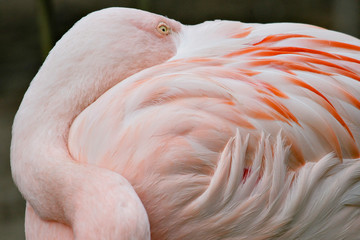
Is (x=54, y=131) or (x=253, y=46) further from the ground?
(x=253, y=46)

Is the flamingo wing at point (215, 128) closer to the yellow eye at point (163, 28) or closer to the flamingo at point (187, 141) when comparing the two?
the flamingo at point (187, 141)

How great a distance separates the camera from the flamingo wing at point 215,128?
1.32 m

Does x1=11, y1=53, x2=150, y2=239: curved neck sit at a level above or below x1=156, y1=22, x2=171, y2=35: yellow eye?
below

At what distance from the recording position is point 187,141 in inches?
52.3

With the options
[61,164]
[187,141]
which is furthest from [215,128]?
[61,164]

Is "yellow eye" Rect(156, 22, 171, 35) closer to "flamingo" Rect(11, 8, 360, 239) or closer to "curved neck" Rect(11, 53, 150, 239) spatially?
"flamingo" Rect(11, 8, 360, 239)

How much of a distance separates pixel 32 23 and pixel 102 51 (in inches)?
152

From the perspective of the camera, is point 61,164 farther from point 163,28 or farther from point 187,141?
point 163,28

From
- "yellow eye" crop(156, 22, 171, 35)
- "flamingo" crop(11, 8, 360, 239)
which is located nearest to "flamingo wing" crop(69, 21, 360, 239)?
"flamingo" crop(11, 8, 360, 239)

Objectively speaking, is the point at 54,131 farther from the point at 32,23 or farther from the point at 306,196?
the point at 32,23

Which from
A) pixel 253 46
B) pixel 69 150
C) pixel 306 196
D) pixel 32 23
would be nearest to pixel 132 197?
pixel 69 150

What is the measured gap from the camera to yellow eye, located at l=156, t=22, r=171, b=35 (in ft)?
5.35

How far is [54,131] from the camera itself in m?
1.49

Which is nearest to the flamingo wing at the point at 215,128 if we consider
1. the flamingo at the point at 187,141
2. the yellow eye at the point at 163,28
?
the flamingo at the point at 187,141
